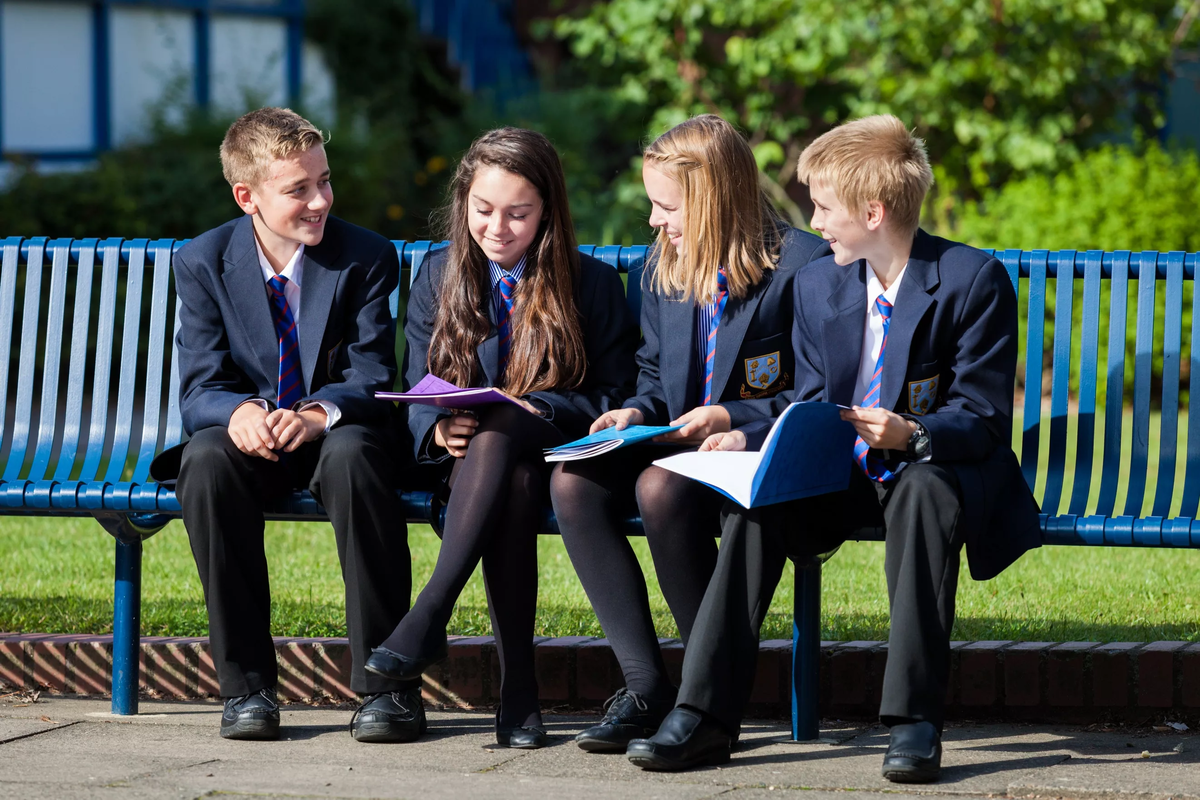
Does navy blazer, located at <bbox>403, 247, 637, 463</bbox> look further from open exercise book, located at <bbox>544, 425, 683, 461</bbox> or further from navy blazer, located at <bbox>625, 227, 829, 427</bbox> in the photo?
open exercise book, located at <bbox>544, 425, 683, 461</bbox>

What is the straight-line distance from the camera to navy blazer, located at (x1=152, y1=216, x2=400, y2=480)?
383 centimetres

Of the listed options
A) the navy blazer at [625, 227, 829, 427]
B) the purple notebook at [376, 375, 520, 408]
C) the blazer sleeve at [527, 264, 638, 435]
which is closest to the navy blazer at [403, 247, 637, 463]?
the blazer sleeve at [527, 264, 638, 435]

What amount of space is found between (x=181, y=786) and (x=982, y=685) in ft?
6.07

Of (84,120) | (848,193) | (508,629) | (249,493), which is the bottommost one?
(508,629)

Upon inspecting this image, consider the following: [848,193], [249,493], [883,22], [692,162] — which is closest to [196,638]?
[249,493]

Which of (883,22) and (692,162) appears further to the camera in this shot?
(883,22)

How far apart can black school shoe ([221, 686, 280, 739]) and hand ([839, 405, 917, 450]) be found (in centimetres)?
143

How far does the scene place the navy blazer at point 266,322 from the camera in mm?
3826

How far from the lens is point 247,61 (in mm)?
13008

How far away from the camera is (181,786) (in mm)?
3082

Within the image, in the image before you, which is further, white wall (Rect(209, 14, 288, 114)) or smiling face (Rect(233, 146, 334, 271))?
white wall (Rect(209, 14, 288, 114))

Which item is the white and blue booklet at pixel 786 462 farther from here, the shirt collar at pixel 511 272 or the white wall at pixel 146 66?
the white wall at pixel 146 66

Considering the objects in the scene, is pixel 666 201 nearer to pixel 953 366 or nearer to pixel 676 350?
pixel 676 350

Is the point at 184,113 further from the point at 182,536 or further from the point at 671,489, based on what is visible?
the point at 671,489
